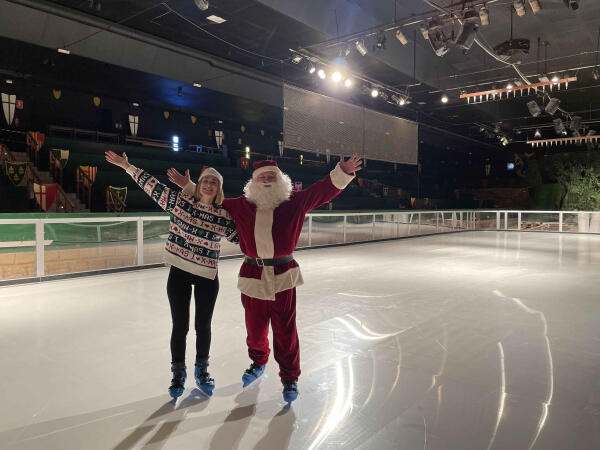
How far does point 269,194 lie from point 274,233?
0.18m

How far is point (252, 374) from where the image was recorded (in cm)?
210

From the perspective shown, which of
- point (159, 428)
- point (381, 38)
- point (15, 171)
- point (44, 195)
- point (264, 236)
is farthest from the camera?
point (15, 171)

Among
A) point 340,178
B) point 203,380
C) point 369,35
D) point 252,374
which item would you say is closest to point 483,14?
point 369,35

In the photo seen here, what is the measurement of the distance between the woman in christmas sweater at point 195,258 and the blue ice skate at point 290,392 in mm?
357

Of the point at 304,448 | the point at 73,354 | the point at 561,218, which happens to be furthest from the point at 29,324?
the point at 561,218

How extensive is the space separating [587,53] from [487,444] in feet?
30.3

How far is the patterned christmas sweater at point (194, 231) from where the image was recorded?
194 cm

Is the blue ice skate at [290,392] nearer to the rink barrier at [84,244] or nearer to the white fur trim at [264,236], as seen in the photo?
the white fur trim at [264,236]

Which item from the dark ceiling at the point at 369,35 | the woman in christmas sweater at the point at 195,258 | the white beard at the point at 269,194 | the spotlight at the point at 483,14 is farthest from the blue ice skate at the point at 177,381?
the spotlight at the point at 483,14

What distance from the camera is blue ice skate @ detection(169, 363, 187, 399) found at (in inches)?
76.2

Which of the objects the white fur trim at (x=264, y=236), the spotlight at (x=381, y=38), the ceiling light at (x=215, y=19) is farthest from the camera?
the ceiling light at (x=215, y=19)

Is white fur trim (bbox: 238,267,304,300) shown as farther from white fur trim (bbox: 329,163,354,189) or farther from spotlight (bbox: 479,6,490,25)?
spotlight (bbox: 479,6,490,25)

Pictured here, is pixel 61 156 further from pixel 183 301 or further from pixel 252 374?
pixel 252 374

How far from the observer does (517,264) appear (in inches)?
255
